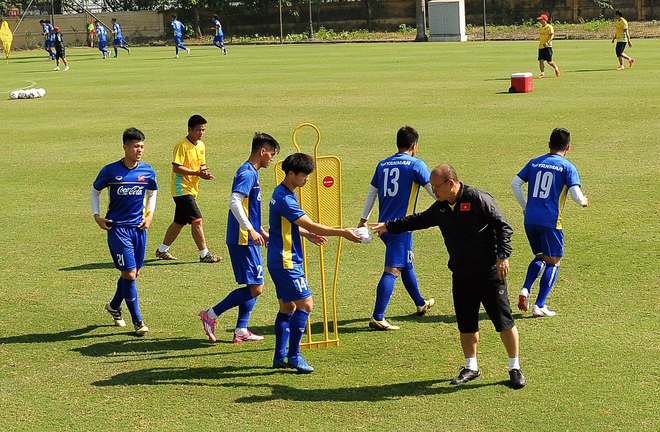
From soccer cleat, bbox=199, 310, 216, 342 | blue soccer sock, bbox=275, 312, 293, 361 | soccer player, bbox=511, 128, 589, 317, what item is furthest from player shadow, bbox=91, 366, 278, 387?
soccer player, bbox=511, 128, 589, 317

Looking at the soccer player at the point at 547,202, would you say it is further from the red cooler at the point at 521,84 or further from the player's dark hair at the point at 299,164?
the red cooler at the point at 521,84

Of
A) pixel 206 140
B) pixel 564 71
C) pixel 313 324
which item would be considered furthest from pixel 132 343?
pixel 564 71

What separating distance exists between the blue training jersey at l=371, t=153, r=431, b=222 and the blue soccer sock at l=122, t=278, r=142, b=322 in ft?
9.03

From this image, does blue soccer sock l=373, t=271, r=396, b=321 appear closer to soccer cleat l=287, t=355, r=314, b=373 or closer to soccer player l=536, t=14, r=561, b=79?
soccer cleat l=287, t=355, r=314, b=373

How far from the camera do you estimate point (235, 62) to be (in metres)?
45.2

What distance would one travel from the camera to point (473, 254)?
7.38 m

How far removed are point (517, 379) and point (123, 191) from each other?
179 inches

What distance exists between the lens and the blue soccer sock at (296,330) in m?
7.98

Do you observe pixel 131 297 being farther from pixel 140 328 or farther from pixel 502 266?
pixel 502 266

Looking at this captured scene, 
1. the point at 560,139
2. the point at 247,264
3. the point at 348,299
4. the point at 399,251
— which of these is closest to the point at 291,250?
the point at 247,264

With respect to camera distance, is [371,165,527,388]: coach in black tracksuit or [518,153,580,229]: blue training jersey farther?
[518,153,580,229]: blue training jersey

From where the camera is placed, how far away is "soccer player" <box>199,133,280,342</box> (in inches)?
329

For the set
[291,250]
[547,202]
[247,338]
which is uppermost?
[547,202]

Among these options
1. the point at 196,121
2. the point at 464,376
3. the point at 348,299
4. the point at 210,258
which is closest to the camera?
the point at 464,376
